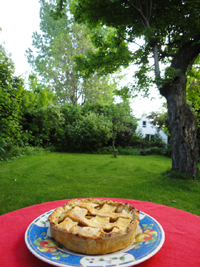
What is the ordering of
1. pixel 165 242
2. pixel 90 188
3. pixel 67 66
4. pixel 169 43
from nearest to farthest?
pixel 165 242 → pixel 90 188 → pixel 169 43 → pixel 67 66

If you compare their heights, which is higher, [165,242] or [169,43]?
[169,43]

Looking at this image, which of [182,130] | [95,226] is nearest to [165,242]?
[95,226]

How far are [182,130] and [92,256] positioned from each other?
185 inches

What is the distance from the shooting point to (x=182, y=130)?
4.89m

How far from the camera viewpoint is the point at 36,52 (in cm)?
2072

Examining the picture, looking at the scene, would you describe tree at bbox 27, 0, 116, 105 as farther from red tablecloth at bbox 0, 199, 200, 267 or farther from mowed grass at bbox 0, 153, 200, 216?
red tablecloth at bbox 0, 199, 200, 267

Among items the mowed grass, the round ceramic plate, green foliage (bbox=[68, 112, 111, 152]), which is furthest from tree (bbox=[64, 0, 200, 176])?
green foliage (bbox=[68, 112, 111, 152])

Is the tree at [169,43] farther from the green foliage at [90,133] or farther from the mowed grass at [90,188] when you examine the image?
the green foliage at [90,133]

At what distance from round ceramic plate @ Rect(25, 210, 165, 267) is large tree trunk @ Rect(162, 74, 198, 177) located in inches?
169

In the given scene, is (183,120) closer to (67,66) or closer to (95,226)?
(95,226)

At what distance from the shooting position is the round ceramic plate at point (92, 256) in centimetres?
73

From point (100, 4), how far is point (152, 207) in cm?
520

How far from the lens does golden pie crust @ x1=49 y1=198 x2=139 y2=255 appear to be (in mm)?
867

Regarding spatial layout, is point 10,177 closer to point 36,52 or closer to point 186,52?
point 186,52
